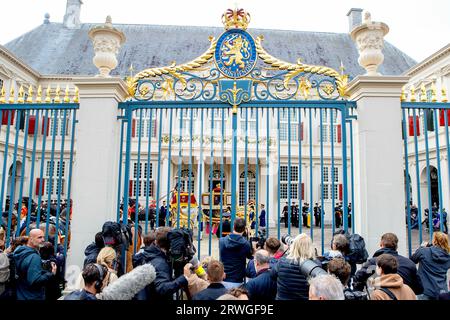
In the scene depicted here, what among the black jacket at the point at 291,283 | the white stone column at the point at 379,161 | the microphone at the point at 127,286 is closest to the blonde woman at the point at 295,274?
the black jacket at the point at 291,283

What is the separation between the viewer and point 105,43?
15.2 ft

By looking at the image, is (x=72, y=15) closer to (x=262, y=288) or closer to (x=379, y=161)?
(x=379, y=161)

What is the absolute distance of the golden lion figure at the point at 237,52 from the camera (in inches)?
185

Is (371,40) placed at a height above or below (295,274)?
above

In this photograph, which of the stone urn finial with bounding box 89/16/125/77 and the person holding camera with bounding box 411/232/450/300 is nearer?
the person holding camera with bounding box 411/232/450/300

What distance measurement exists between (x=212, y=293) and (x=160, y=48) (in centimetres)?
2330

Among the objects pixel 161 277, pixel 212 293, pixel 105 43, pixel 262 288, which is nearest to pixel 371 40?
pixel 262 288

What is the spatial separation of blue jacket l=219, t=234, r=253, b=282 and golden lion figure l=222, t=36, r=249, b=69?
245 cm

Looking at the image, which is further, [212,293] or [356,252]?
[356,252]

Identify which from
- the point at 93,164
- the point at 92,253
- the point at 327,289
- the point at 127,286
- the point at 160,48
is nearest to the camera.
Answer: the point at 327,289

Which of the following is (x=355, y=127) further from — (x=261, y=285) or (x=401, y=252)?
(x=261, y=285)

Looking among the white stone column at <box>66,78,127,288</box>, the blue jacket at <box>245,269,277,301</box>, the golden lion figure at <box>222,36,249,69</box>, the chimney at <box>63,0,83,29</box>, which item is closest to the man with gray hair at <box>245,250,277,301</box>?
the blue jacket at <box>245,269,277,301</box>

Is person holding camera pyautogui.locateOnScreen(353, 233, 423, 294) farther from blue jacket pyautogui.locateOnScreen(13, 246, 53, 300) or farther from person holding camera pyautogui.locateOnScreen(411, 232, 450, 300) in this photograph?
blue jacket pyautogui.locateOnScreen(13, 246, 53, 300)

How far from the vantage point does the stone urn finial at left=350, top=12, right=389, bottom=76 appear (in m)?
4.42
